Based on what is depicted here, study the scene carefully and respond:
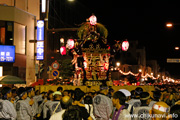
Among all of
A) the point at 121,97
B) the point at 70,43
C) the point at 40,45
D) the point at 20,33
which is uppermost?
the point at 20,33

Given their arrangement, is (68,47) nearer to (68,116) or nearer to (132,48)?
(68,116)

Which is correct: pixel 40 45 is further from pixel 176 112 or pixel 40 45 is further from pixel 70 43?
pixel 176 112

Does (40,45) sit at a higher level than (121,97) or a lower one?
higher

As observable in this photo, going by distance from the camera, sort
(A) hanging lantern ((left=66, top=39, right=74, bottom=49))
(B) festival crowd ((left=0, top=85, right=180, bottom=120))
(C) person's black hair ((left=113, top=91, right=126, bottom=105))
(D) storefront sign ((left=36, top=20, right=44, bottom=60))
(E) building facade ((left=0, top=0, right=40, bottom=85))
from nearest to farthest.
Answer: (B) festival crowd ((left=0, top=85, right=180, bottom=120)) < (C) person's black hair ((left=113, top=91, right=126, bottom=105)) < (A) hanging lantern ((left=66, top=39, right=74, bottom=49)) < (E) building facade ((left=0, top=0, right=40, bottom=85)) < (D) storefront sign ((left=36, top=20, right=44, bottom=60))

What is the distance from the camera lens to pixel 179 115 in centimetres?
377

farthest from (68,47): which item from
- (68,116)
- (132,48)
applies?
(132,48)

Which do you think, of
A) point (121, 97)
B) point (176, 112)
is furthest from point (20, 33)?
point (176, 112)

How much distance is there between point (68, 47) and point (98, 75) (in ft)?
13.3

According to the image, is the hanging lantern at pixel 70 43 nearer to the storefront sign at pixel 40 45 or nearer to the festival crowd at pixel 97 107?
the storefront sign at pixel 40 45

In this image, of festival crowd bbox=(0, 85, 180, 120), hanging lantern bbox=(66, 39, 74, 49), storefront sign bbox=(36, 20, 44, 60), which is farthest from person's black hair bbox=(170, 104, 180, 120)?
storefront sign bbox=(36, 20, 44, 60)

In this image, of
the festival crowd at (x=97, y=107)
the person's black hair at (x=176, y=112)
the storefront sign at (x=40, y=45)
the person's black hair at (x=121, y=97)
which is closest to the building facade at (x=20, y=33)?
the storefront sign at (x=40, y=45)

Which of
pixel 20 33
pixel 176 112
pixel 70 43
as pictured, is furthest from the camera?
pixel 20 33

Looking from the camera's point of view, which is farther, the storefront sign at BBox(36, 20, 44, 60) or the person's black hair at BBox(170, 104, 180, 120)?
the storefront sign at BBox(36, 20, 44, 60)

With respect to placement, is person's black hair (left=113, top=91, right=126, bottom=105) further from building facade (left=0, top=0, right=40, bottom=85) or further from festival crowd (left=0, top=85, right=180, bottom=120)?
building facade (left=0, top=0, right=40, bottom=85)
